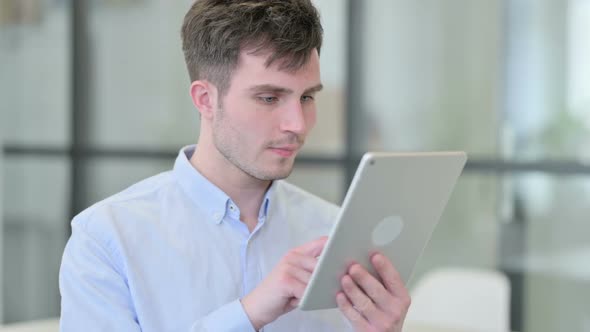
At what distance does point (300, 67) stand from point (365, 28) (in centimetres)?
228

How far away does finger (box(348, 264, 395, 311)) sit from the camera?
1256 mm

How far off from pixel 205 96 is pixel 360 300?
53 centimetres

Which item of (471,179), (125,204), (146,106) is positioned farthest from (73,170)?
(125,204)

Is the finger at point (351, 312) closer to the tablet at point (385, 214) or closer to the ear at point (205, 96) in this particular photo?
the tablet at point (385, 214)

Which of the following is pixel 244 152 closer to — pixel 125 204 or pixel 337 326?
pixel 125 204

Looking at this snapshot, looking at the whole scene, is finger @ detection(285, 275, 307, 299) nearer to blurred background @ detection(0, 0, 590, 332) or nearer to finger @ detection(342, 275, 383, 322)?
finger @ detection(342, 275, 383, 322)

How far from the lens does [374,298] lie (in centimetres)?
127

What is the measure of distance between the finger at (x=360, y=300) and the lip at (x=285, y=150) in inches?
11.6

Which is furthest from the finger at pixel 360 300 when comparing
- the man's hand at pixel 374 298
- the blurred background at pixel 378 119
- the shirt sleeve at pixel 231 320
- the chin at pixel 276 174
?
the blurred background at pixel 378 119

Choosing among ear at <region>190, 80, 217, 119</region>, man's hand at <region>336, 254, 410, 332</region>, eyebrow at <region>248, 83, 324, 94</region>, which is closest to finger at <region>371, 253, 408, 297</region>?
man's hand at <region>336, 254, 410, 332</region>

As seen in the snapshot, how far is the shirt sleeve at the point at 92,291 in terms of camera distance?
1.40m

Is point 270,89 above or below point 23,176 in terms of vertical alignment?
above

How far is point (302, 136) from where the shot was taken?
1452 millimetres

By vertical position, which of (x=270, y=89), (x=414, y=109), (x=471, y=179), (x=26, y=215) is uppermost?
(x=270, y=89)
